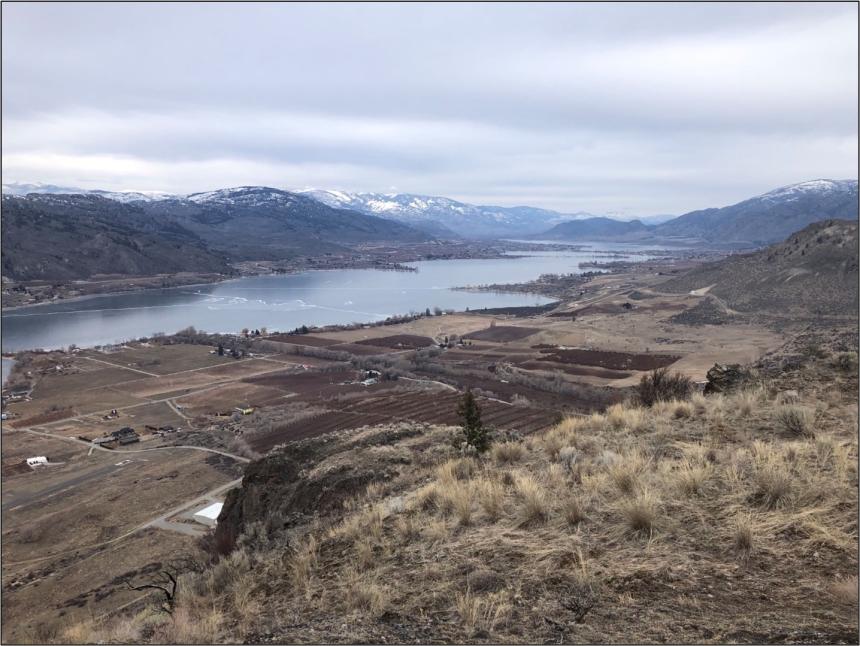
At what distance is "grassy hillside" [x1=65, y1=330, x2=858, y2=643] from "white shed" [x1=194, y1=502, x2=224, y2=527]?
663 inches

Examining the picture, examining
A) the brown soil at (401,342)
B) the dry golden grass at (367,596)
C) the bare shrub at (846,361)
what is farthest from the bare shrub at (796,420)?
the brown soil at (401,342)

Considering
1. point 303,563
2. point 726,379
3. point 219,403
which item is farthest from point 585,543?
point 219,403

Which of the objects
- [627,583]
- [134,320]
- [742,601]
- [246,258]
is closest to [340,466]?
[627,583]

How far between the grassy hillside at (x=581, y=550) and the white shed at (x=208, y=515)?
1683 centimetres

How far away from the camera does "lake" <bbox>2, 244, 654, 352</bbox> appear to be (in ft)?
267

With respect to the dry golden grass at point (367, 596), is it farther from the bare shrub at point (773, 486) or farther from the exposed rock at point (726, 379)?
the exposed rock at point (726, 379)

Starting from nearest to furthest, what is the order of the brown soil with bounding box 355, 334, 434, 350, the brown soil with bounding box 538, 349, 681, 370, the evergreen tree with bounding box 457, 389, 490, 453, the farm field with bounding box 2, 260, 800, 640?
the evergreen tree with bounding box 457, 389, 490, 453
the farm field with bounding box 2, 260, 800, 640
the brown soil with bounding box 538, 349, 681, 370
the brown soil with bounding box 355, 334, 434, 350

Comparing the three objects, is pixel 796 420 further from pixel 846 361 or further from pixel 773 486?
pixel 846 361

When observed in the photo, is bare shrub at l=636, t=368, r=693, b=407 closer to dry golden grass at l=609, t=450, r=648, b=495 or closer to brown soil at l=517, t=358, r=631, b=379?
dry golden grass at l=609, t=450, r=648, b=495

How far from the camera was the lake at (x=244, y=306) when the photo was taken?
81.5m

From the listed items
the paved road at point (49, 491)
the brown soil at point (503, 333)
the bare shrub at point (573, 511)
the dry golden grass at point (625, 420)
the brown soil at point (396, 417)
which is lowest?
the paved road at point (49, 491)

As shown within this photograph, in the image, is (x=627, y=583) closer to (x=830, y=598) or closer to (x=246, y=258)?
(x=830, y=598)

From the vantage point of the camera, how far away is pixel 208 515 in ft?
76.9

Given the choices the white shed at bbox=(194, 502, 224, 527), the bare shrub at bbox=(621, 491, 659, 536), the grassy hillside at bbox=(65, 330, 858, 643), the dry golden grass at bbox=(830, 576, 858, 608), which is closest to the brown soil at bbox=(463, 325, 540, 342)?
the white shed at bbox=(194, 502, 224, 527)
